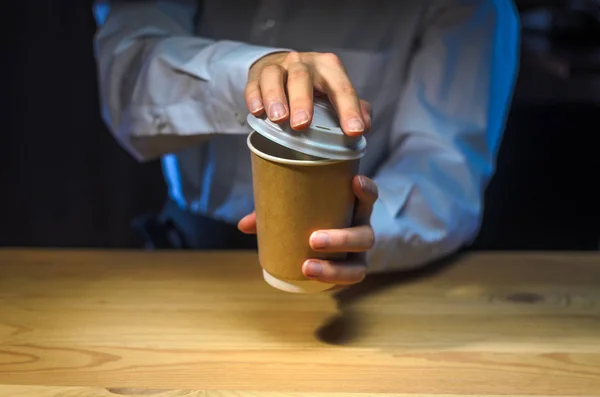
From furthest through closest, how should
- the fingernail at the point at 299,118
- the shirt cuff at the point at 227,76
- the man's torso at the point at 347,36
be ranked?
the man's torso at the point at 347,36 < the shirt cuff at the point at 227,76 < the fingernail at the point at 299,118

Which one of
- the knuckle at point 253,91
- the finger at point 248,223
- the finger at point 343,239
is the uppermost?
the knuckle at point 253,91

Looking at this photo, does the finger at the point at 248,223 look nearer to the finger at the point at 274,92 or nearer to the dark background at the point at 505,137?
the finger at the point at 274,92

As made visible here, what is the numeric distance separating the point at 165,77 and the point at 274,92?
1.34 feet

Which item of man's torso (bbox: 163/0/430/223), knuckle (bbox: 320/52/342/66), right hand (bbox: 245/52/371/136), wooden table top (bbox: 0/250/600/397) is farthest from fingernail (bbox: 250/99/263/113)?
man's torso (bbox: 163/0/430/223)

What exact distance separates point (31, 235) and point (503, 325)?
1.57 metres

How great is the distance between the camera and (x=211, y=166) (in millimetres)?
1374

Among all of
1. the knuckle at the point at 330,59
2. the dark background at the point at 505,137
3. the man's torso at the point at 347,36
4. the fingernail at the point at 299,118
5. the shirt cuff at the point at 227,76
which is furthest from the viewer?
the dark background at the point at 505,137

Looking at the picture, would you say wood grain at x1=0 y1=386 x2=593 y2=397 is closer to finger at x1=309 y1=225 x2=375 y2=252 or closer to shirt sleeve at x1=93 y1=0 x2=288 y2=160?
finger at x1=309 y1=225 x2=375 y2=252

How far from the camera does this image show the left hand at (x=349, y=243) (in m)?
0.76

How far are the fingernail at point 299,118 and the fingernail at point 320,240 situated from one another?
13 cm

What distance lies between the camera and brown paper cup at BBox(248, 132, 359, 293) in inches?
28.4

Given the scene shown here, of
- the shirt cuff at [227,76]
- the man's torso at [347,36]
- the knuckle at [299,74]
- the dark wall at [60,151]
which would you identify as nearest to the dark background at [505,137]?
the dark wall at [60,151]

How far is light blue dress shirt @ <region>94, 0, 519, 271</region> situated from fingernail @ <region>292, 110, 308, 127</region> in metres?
0.26

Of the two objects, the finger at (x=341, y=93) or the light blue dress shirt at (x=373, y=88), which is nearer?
the finger at (x=341, y=93)
